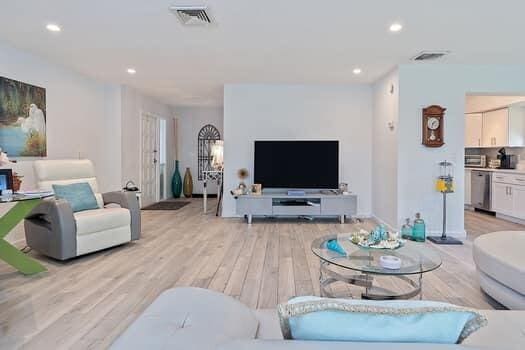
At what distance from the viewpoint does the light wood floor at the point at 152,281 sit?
2227mm

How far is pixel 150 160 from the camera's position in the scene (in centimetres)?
769

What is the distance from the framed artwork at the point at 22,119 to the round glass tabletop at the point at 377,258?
145 inches

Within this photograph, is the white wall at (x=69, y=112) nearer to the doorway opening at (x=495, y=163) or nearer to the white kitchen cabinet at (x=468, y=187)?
the doorway opening at (x=495, y=163)

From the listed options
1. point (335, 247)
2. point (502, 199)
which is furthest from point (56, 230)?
point (502, 199)

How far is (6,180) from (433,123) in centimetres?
484

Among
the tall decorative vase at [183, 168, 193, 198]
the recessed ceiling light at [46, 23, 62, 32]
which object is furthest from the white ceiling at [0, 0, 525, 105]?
the tall decorative vase at [183, 168, 193, 198]

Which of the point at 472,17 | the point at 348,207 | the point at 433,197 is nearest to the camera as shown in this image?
the point at 472,17

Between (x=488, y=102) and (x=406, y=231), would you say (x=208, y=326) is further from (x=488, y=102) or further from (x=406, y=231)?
(x=488, y=102)

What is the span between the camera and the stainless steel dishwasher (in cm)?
644

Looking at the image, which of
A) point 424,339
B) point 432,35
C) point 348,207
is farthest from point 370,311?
point 348,207

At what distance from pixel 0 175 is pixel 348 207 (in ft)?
14.5

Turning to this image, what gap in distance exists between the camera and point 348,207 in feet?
18.5

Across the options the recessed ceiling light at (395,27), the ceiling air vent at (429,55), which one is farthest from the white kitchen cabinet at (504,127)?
the recessed ceiling light at (395,27)

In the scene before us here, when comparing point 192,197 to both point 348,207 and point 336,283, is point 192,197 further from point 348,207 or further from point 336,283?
point 336,283
